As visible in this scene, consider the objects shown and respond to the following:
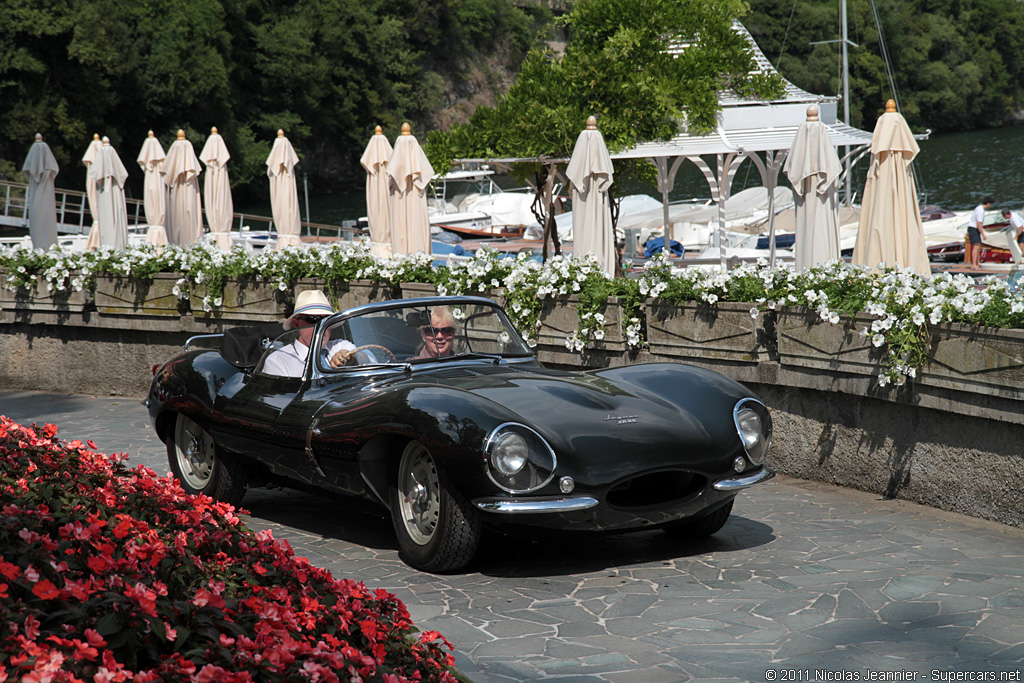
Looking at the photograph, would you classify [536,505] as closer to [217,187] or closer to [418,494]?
[418,494]

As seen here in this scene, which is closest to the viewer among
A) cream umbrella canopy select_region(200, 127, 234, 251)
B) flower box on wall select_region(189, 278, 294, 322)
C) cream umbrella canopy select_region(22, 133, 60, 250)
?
flower box on wall select_region(189, 278, 294, 322)

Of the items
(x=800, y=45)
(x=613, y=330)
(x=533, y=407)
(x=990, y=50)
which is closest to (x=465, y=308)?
(x=533, y=407)

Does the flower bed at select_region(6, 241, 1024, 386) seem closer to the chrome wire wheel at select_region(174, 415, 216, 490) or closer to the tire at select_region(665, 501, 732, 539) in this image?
the tire at select_region(665, 501, 732, 539)

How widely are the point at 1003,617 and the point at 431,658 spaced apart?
2756mm

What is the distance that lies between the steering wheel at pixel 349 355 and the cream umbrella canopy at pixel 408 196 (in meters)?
7.24

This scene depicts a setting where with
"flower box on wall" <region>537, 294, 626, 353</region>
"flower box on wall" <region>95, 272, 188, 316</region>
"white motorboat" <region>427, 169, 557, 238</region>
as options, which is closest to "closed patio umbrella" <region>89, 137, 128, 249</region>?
"flower box on wall" <region>95, 272, 188, 316</region>

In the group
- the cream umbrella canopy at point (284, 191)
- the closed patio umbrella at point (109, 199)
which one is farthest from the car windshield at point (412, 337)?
the cream umbrella canopy at point (284, 191)

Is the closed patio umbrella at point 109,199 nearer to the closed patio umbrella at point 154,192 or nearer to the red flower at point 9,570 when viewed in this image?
the closed patio umbrella at point 154,192

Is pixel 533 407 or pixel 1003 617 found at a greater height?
pixel 533 407

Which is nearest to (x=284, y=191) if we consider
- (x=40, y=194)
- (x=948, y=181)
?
(x=40, y=194)

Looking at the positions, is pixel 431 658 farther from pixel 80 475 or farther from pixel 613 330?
pixel 613 330

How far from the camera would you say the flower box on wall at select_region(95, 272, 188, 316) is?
484 inches

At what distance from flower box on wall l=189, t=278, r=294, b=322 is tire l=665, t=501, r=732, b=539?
6601 mm

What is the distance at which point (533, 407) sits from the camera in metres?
5.48
